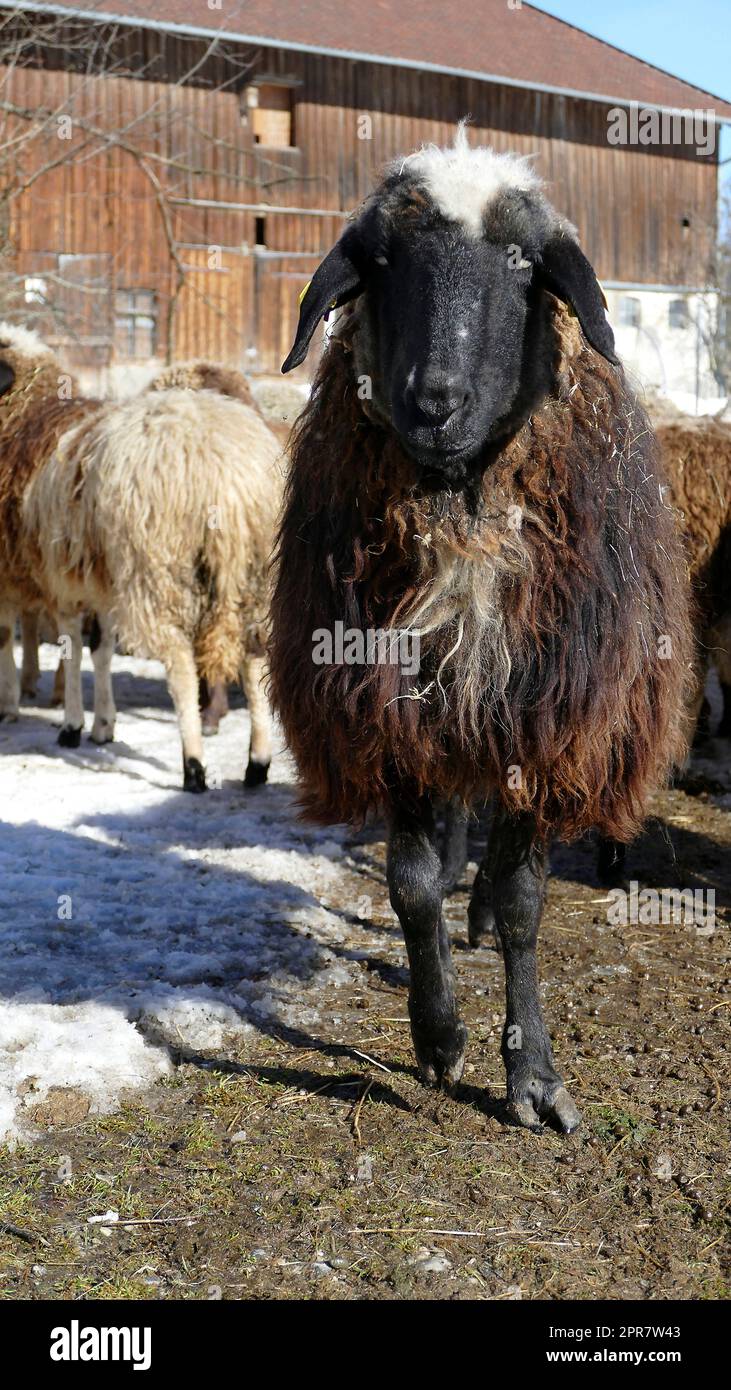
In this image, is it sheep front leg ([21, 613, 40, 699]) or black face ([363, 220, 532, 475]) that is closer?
black face ([363, 220, 532, 475])

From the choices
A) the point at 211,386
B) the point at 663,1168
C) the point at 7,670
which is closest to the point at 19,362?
the point at 211,386

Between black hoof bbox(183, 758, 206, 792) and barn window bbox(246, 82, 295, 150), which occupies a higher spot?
barn window bbox(246, 82, 295, 150)

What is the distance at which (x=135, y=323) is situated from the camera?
930 inches

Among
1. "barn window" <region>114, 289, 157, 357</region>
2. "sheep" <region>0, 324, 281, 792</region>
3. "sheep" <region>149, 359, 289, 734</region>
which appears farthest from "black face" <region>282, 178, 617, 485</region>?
"barn window" <region>114, 289, 157, 357</region>

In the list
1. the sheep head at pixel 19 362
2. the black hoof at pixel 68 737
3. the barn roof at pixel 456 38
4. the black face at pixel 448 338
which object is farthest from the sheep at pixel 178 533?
the barn roof at pixel 456 38

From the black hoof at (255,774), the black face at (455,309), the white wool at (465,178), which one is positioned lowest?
the black hoof at (255,774)

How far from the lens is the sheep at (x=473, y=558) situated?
289 cm

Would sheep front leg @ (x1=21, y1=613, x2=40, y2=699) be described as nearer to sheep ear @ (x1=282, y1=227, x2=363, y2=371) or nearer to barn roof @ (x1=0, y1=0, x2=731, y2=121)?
sheep ear @ (x1=282, y1=227, x2=363, y2=371)

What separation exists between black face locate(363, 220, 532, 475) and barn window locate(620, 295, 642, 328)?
2825cm

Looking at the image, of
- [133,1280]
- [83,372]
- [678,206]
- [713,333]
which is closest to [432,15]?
[678,206]

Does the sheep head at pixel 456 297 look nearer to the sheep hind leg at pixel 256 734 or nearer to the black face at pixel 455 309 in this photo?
the black face at pixel 455 309

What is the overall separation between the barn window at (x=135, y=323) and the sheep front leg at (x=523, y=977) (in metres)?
21.9

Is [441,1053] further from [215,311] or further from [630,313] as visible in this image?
[630,313]

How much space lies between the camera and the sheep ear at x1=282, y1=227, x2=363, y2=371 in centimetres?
290
